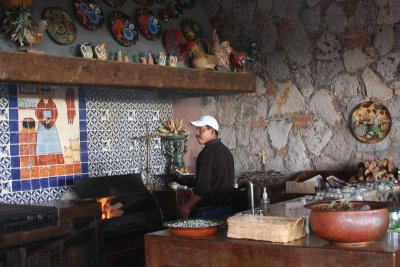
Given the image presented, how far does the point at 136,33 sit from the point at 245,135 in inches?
86.0

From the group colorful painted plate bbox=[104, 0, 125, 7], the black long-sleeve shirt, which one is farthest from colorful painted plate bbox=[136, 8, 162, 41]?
the black long-sleeve shirt

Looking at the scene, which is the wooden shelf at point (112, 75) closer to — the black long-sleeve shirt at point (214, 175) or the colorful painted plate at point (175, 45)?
the colorful painted plate at point (175, 45)

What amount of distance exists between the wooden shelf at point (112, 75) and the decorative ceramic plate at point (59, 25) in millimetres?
273

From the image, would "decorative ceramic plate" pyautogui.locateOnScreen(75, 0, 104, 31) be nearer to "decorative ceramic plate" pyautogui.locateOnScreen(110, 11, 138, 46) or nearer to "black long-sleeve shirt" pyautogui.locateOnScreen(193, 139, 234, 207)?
"decorative ceramic plate" pyautogui.locateOnScreen(110, 11, 138, 46)

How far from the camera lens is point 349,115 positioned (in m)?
6.65

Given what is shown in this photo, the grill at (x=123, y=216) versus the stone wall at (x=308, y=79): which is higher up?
the stone wall at (x=308, y=79)

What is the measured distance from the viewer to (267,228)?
10.5 ft

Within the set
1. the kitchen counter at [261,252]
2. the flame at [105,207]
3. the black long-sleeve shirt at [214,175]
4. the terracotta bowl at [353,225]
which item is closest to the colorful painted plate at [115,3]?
the black long-sleeve shirt at [214,175]

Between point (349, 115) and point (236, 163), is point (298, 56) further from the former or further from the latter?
point (236, 163)

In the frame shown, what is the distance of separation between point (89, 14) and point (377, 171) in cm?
331

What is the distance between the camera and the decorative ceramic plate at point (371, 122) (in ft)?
21.1

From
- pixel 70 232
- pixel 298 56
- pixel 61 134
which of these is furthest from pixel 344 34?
pixel 70 232

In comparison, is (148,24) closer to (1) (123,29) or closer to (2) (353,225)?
(1) (123,29)

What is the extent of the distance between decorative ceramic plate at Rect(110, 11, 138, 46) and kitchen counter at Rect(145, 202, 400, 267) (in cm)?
270
